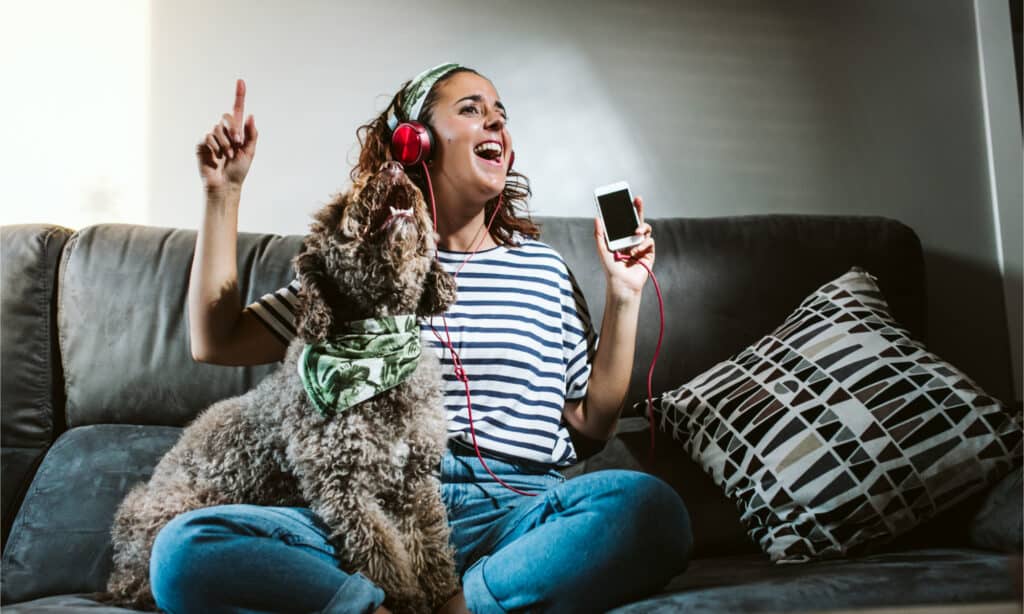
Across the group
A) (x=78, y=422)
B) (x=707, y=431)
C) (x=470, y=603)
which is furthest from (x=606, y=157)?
(x=78, y=422)

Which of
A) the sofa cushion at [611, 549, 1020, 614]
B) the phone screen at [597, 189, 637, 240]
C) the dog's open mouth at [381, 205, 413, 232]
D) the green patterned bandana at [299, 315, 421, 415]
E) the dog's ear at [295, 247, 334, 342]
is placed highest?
the phone screen at [597, 189, 637, 240]

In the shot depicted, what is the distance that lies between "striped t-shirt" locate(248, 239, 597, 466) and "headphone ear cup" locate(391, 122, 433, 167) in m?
0.20

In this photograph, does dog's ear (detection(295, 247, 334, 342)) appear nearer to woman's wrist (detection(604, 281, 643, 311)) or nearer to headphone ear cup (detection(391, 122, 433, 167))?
headphone ear cup (detection(391, 122, 433, 167))

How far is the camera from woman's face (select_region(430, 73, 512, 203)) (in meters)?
1.43

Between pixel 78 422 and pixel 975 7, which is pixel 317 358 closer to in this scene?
pixel 78 422

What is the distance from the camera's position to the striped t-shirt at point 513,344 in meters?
1.30

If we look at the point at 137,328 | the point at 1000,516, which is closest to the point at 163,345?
the point at 137,328

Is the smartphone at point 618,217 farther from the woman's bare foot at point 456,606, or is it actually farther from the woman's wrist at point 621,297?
the woman's bare foot at point 456,606

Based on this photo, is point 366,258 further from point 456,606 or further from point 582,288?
point 582,288

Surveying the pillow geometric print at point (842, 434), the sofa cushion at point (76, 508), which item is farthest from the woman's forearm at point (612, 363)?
the sofa cushion at point (76, 508)

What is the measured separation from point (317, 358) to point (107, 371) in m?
0.82

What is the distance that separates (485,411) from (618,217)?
46cm

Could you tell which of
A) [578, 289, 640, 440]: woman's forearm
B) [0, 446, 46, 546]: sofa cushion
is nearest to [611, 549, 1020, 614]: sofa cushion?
[578, 289, 640, 440]: woman's forearm

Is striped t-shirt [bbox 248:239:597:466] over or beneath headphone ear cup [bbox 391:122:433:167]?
beneath
